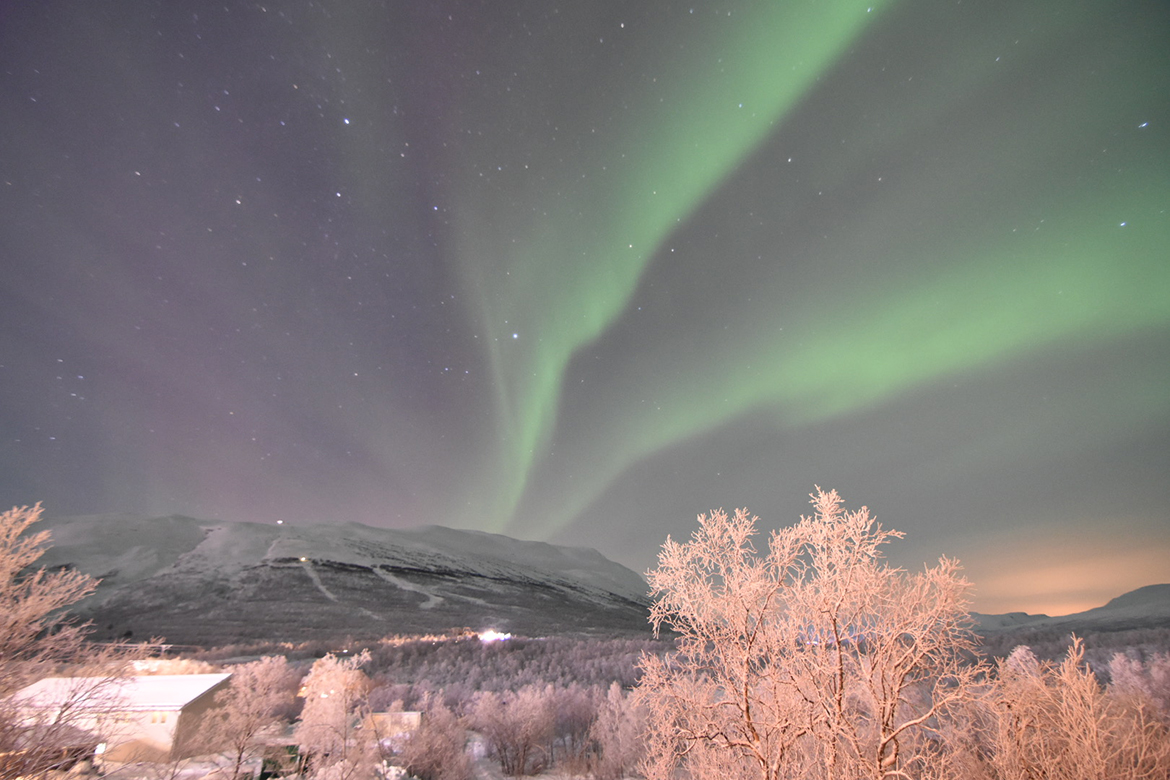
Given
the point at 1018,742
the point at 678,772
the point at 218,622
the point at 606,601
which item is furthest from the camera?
the point at 606,601

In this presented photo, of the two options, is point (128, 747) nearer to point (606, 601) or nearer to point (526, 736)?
point (526, 736)

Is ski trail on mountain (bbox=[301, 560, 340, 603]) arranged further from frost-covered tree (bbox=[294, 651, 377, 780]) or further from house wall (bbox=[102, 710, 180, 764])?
frost-covered tree (bbox=[294, 651, 377, 780])

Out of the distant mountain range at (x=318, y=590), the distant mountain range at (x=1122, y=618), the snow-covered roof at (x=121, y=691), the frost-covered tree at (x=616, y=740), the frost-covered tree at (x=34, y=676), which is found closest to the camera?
the frost-covered tree at (x=34, y=676)

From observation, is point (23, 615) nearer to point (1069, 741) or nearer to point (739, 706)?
point (739, 706)

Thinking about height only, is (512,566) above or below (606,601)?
above

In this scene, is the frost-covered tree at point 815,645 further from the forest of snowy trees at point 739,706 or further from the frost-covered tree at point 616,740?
the frost-covered tree at point 616,740

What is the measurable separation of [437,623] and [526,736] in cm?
4597

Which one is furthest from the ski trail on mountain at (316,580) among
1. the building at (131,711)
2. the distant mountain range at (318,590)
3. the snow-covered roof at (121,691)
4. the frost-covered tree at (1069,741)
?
the frost-covered tree at (1069,741)

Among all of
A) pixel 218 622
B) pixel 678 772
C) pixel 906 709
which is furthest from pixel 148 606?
pixel 906 709

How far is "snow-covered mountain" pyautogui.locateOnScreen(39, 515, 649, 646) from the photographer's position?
54000 millimetres

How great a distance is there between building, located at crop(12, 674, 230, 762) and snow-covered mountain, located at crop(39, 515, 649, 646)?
34.4m

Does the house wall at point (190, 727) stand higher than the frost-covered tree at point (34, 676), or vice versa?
the frost-covered tree at point (34, 676)

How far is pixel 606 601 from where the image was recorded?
99438 millimetres

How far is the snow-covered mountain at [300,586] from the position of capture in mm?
54000
